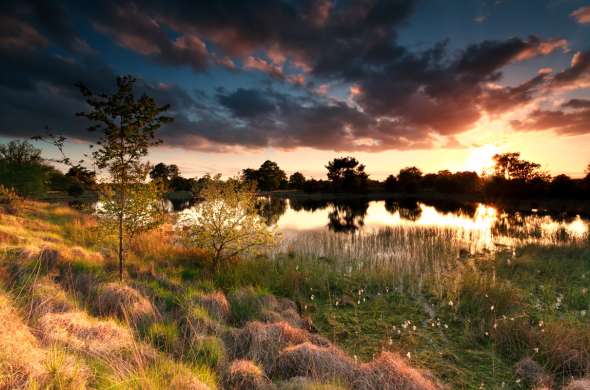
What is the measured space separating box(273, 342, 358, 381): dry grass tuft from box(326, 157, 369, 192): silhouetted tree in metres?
111

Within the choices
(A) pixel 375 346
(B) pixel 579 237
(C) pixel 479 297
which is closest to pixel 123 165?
(A) pixel 375 346

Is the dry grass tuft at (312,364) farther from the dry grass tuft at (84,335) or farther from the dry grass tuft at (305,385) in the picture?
the dry grass tuft at (84,335)

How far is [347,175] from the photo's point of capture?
119 meters

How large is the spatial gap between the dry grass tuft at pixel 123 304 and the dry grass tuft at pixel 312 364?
3.34 metres

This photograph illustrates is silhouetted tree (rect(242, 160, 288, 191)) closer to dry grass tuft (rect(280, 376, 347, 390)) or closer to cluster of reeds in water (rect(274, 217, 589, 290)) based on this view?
cluster of reeds in water (rect(274, 217, 589, 290))

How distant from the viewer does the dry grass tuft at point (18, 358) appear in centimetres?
333

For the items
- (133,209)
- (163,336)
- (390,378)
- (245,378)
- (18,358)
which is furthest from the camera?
(133,209)

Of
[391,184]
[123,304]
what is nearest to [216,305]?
[123,304]

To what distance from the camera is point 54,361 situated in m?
3.64

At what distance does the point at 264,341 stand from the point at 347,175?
11516cm

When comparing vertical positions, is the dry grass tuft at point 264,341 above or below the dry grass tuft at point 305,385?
below

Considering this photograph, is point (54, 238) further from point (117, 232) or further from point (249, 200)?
point (249, 200)

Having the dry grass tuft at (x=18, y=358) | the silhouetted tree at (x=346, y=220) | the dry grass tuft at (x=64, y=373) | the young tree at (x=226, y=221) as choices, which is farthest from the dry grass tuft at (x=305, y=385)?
the silhouetted tree at (x=346, y=220)

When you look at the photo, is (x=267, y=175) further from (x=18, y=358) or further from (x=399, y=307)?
(x=18, y=358)
